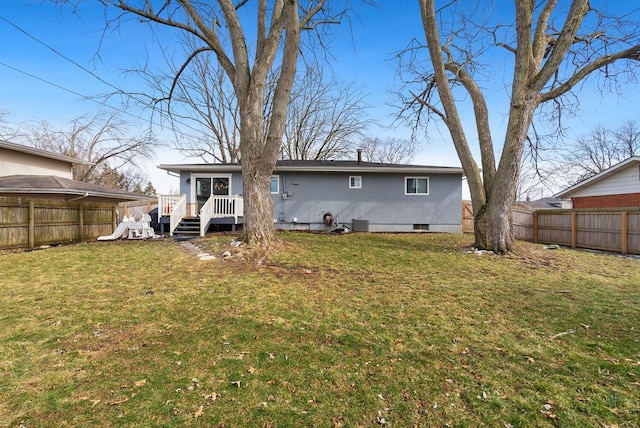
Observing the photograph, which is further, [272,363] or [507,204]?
[507,204]

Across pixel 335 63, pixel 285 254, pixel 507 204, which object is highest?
pixel 335 63

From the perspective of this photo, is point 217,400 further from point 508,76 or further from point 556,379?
point 508,76

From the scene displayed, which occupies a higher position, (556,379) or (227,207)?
(227,207)

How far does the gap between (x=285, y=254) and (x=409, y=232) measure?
8.51 meters

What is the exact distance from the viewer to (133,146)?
23.9 m

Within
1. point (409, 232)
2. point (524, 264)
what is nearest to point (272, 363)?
point (524, 264)

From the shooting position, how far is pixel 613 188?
14203 millimetres

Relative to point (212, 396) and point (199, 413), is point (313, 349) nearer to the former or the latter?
point (212, 396)

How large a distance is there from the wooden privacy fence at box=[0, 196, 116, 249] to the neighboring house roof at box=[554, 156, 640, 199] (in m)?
22.1

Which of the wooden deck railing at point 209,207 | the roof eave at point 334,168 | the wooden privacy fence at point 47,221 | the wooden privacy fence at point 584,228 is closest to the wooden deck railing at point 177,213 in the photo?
the wooden deck railing at point 209,207

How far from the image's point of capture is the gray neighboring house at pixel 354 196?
14133mm

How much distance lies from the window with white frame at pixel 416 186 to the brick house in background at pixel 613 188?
797 centimetres

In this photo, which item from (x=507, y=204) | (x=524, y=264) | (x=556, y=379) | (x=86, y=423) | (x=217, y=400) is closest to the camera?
(x=86, y=423)

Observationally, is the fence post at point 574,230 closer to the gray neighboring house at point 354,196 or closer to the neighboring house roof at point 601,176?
the gray neighboring house at point 354,196
